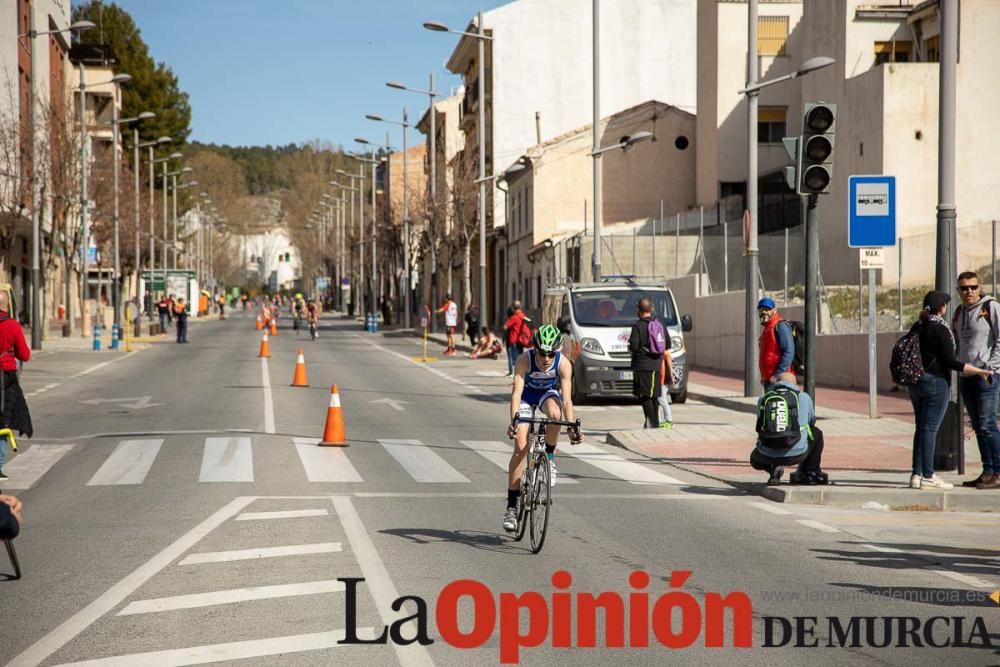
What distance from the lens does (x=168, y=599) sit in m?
7.70

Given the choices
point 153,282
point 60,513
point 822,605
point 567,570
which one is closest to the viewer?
point 822,605

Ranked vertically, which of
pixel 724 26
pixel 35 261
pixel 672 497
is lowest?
pixel 672 497

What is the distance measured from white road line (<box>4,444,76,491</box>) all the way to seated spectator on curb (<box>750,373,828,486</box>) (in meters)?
7.03

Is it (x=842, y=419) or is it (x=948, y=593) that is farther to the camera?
(x=842, y=419)

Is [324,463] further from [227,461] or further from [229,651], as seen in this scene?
[229,651]

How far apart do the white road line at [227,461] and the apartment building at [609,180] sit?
36.5 meters

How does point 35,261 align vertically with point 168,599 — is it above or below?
above

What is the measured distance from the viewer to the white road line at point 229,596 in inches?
294

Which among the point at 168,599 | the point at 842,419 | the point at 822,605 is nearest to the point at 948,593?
the point at 822,605

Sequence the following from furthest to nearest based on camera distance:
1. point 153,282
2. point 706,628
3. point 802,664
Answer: point 153,282
point 706,628
point 802,664

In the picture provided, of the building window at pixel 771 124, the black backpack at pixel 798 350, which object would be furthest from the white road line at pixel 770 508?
the building window at pixel 771 124

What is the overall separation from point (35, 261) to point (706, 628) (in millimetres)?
37154

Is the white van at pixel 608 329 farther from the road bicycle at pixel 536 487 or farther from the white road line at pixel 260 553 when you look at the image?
the white road line at pixel 260 553

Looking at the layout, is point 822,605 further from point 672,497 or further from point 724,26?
point 724,26
